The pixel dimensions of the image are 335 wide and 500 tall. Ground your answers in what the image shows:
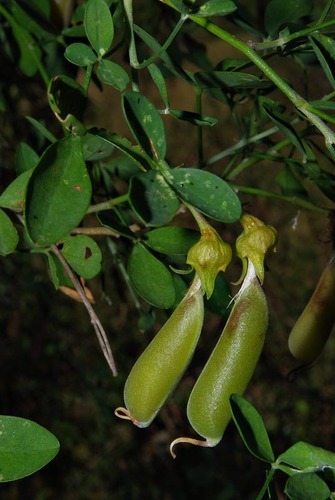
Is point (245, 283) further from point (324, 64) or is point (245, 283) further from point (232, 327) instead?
point (324, 64)

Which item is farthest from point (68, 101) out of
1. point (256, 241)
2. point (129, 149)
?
point (256, 241)

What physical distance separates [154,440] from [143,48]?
1063 mm

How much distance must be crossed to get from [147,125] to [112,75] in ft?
0.14

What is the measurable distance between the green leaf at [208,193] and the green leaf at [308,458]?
136mm

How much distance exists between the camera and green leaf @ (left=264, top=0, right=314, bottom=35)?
0.59m

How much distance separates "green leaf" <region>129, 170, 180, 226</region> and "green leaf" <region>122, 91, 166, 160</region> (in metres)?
0.01

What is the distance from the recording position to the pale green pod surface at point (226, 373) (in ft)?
1.46

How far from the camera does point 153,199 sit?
1.44ft

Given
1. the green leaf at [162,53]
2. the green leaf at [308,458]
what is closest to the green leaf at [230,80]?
the green leaf at [162,53]

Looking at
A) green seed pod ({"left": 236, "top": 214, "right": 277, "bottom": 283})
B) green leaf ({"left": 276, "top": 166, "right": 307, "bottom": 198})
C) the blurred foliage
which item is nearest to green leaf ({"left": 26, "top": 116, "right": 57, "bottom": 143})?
green seed pod ({"left": 236, "top": 214, "right": 277, "bottom": 283})

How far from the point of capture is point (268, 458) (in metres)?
0.43

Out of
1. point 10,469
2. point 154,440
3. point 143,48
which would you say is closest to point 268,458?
point 10,469

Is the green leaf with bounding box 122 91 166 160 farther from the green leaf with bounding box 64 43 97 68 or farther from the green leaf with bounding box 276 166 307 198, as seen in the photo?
the green leaf with bounding box 276 166 307 198

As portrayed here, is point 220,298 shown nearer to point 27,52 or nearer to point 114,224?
point 114,224
